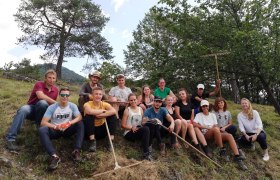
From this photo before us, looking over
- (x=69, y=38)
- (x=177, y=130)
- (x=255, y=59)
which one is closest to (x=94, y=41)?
(x=69, y=38)

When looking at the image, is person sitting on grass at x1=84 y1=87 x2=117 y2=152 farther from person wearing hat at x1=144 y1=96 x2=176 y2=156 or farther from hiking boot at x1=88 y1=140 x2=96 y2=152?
person wearing hat at x1=144 y1=96 x2=176 y2=156

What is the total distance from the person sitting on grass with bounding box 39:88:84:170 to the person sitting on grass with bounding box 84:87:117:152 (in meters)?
0.23

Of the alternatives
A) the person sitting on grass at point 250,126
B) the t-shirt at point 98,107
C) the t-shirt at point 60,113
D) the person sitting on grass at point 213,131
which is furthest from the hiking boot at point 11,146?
the person sitting on grass at point 250,126

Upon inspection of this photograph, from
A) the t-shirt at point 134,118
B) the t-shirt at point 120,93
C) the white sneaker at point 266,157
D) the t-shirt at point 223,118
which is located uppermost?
the t-shirt at point 120,93

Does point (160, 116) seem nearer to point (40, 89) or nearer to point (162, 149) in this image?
point (162, 149)

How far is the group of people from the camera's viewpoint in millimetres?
6957

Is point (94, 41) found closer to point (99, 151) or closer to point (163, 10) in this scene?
point (163, 10)

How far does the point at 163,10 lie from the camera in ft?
46.2

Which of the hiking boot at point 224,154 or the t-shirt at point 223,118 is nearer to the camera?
the hiking boot at point 224,154

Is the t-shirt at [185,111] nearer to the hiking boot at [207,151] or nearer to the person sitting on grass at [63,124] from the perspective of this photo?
Answer: the hiking boot at [207,151]

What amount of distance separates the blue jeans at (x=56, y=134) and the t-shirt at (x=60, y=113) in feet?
0.86

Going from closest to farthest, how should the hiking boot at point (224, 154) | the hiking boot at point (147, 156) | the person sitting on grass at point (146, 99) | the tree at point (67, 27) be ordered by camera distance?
the hiking boot at point (147, 156) < the hiking boot at point (224, 154) < the person sitting on grass at point (146, 99) < the tree at point (67, 27)

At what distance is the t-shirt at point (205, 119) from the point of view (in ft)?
28.9

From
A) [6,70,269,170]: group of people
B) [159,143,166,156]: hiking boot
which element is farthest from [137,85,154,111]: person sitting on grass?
[159,143,166,156]: hiking boot
